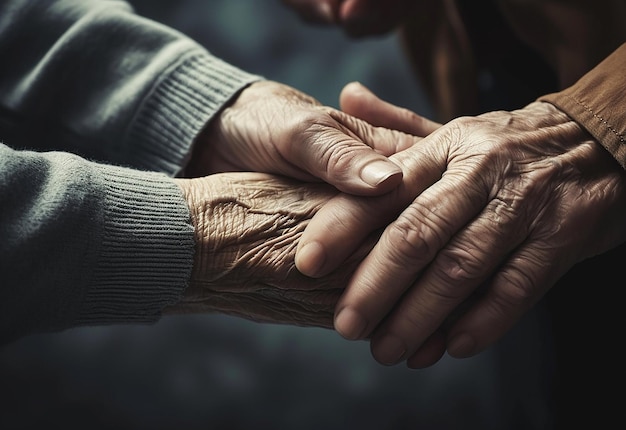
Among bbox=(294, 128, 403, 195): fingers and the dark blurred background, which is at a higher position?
bbox=(294, 128, 403, 195): fingers

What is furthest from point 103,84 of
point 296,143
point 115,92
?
point 296,143

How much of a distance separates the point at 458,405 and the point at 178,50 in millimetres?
889

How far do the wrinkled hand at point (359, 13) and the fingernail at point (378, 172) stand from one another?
68 centimetres

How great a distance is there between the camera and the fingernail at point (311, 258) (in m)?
0.93

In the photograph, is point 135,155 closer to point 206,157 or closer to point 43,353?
point 206,157

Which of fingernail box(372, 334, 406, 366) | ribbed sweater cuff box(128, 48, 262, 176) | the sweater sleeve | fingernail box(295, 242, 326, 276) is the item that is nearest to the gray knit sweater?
ribbed sweater cuff box(128, 48, 262, 176)

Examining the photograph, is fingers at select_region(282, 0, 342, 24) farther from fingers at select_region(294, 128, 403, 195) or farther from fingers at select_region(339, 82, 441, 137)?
fingers at select_region(294, 128, 403, 195)

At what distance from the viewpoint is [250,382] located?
155 centimetres

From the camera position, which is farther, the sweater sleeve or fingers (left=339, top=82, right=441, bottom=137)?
fingers (left=339, top=82, right=441, bottom=137)

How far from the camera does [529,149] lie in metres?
0.98

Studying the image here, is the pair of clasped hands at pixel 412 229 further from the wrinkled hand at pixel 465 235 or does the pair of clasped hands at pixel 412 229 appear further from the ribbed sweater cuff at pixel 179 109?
the ribbed sweater cuff at pixel 179 109

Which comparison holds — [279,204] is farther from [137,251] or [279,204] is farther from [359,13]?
[359,13]

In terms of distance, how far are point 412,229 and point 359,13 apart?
76 centimetres

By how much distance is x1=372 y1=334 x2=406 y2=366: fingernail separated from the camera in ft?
3.11
